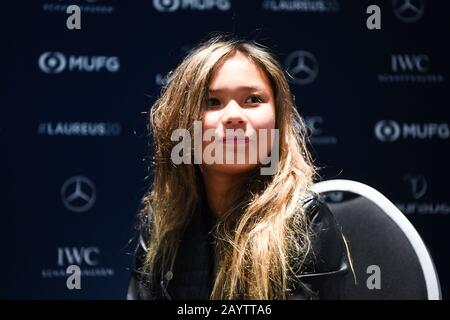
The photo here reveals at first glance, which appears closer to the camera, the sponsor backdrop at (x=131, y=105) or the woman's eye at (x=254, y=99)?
the woman's eye at (x=254, y=99)

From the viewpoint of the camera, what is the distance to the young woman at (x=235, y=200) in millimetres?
1062

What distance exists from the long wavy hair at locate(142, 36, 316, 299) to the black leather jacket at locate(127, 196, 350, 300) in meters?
0.02

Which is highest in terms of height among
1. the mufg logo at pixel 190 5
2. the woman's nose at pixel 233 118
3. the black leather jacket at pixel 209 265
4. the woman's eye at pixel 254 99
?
the mufg logo at pixel 190 5

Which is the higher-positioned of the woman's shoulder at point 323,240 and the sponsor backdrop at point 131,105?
the sponsor backdrop at point 131,105

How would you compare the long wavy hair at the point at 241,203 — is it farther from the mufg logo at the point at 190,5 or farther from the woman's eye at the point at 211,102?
the mufg logo at the point at 190,5

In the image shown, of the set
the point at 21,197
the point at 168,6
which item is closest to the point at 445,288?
the point at 168,6

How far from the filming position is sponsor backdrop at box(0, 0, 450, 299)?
96.6 inches

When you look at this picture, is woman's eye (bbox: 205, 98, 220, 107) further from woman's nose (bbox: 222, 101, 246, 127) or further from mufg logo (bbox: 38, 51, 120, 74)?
mufg logo (bbox: 38, 51, 120, 74)

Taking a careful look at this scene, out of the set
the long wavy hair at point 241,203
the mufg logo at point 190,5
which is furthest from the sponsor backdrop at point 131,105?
the long wavy hair at point 241,203

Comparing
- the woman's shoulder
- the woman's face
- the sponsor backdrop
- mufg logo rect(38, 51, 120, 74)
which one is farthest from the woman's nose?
mufg logo rect(38, 51, 120, 74)

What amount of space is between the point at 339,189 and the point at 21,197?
1609 millimetres

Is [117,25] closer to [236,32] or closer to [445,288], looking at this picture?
[236,32]

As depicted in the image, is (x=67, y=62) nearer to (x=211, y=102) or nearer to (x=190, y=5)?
(x=190, y=5)
